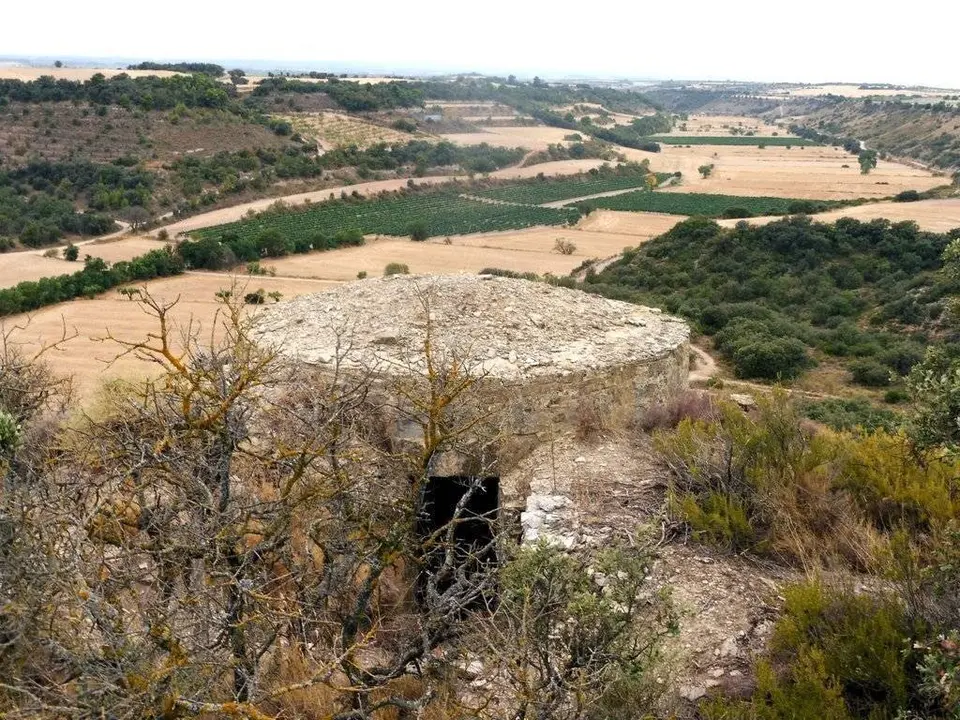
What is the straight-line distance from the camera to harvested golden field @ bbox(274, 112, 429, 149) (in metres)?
67.7

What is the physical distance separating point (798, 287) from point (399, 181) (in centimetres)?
3899

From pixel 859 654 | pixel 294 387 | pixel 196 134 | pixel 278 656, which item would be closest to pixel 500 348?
Result: pixel 294 387

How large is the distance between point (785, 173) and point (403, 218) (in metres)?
43.4

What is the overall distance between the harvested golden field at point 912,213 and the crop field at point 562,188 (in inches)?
844

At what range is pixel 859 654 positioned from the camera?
429 cm

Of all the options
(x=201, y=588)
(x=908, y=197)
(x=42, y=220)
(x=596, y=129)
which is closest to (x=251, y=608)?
(x=201, y=588)

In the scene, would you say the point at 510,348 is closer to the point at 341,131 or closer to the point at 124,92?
the point at 341,131

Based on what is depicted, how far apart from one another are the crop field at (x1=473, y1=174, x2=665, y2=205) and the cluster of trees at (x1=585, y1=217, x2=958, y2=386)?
80.6ft

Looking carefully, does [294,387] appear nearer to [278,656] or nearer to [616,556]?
[278,656]

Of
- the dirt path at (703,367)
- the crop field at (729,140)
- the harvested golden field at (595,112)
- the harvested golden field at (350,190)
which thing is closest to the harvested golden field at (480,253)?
the dirt path at (703,367)

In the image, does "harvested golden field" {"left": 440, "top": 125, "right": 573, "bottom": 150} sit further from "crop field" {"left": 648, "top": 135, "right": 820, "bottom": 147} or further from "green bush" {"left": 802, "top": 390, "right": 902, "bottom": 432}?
"green bush" {"left": 802, "top": 390, "right": 902, "bottom": 432}

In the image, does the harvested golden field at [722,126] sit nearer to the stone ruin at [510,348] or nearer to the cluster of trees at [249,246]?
the cluster of trees at [249,246]

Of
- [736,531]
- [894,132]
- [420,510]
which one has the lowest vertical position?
[736,531]

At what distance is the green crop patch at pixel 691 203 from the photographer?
5041 centimetres
